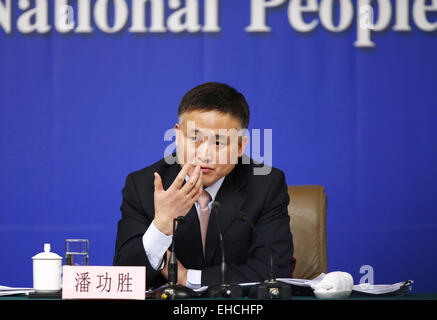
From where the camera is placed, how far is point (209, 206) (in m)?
2.07

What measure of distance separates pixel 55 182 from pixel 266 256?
193 cm

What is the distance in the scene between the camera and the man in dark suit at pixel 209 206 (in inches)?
73.5

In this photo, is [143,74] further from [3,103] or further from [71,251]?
[71,251]

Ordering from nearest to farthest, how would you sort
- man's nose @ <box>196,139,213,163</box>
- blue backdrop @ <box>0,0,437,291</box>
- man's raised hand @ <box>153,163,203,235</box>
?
1. man's raised hand @ <box>153,163,203,235</box>
2. man's nose @ <box>196,139,213,163</box>
3. blue backdrop @ <box>0,0,437,291</box>

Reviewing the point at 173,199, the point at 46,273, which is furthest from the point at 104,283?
the point at 173,199

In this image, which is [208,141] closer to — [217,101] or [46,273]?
[217,101]

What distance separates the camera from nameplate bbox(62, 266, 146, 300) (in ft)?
4.47

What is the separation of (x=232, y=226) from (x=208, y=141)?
0.28 metres

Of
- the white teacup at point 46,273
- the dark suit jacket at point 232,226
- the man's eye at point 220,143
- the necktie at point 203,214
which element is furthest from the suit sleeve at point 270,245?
the white teacup at point 46,273

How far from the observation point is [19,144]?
141 inches

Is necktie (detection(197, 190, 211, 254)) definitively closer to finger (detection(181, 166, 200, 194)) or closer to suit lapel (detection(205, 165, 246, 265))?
suit lapel (detection(205, 165, 246, 265))

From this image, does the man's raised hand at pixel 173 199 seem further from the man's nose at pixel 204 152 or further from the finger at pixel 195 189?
the man's nose at pixel 204 152

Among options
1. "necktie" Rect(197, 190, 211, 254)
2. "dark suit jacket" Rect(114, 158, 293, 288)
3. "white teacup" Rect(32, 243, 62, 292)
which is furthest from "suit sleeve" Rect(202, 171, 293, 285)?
"white teacup" Rect(32, 243, 62, 292)

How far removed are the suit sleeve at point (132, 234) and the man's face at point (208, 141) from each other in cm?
22
